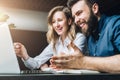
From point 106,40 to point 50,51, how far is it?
15.6 inches

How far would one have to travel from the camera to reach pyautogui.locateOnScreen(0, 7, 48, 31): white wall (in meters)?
1.41

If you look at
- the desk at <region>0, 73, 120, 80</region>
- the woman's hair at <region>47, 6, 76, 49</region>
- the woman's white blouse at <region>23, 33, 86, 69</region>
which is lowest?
the desk at <region>0, 73, 120, 80</region>

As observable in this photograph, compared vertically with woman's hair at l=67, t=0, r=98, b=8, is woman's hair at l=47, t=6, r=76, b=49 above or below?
below

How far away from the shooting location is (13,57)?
1210mm

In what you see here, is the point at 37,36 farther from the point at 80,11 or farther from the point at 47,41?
the point at 80,11

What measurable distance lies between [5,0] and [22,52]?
1.09ft

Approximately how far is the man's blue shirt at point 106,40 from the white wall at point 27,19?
343 mm

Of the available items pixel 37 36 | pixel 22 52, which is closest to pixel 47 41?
pixel 37 36

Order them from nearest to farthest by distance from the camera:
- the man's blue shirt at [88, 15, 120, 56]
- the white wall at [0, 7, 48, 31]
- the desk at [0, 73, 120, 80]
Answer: the desk at [0, 73, 120, 80], the white wall at [0, 7, 48, 31], the man's blue shirt at [88, 15, 120, 56]

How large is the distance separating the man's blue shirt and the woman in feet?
0.27

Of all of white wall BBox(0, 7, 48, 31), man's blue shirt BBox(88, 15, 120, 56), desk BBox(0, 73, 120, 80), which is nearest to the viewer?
desk BBox(0, 73, 120, 80)

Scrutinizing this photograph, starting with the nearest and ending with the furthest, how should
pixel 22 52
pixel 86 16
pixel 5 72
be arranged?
1. pixel 5 72
2. pixel 22 52
3. pixel 86 16

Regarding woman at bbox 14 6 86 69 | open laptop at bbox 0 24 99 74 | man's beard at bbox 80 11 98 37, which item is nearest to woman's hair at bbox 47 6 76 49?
woman at bbox 14 6 86 69

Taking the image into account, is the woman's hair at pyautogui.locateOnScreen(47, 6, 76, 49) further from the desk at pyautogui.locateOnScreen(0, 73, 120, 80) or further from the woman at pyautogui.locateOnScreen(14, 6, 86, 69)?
the desk at pyautogui.locateOnScreen(0, 73, 120, 80)
